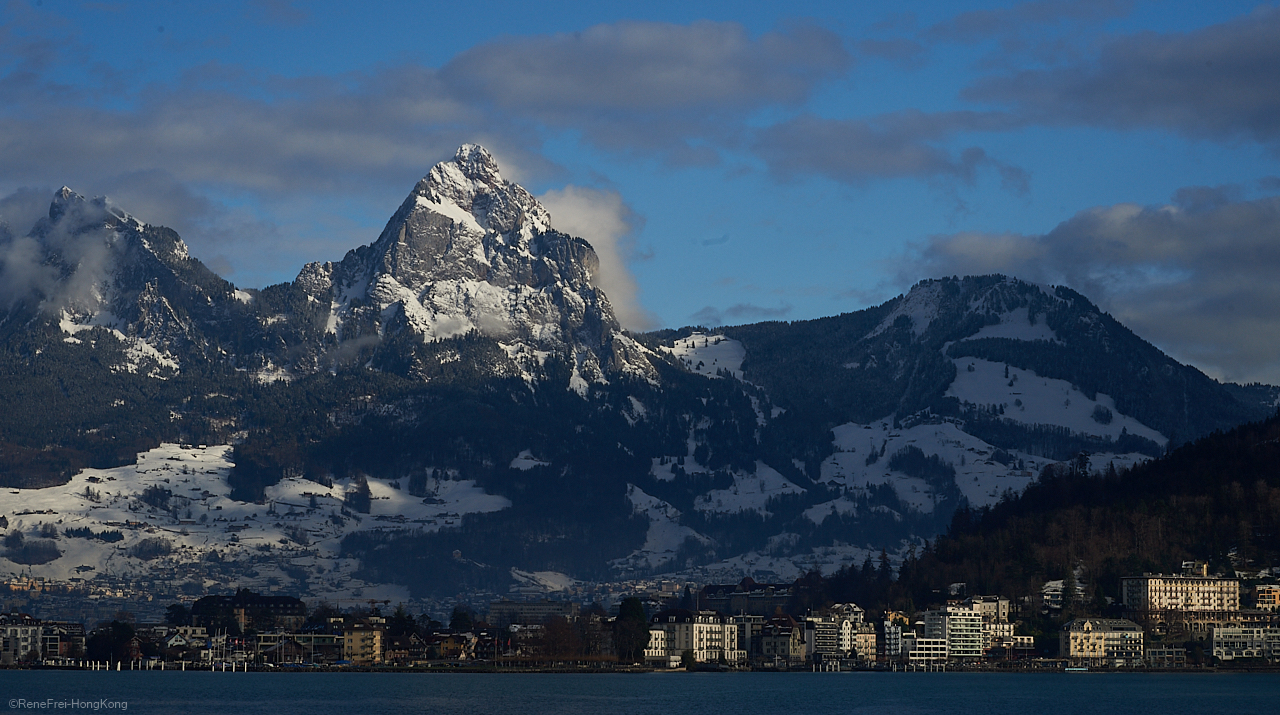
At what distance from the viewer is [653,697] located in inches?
6870

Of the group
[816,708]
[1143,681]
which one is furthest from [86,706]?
[1143,681]

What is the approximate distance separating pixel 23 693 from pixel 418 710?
40.6 metres

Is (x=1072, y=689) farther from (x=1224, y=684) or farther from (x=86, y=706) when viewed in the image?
(x=86, y=706)

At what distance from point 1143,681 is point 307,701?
295ft

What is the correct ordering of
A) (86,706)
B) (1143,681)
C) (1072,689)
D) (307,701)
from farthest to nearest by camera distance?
(1143,681) → (1072,689) → (307,701) → (86,706)

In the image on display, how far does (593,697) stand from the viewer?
17262 cm

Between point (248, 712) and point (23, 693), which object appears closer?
point (248, 712)

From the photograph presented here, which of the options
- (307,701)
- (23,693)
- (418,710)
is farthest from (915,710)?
(23,693)

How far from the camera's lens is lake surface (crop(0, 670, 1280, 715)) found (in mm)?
157375

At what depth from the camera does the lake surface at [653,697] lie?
15738cm

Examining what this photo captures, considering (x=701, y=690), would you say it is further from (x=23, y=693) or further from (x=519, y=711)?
(x=23, y=693)

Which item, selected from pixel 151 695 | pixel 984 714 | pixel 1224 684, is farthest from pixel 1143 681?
pixel 151 695

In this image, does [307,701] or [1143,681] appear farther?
[1143,681]

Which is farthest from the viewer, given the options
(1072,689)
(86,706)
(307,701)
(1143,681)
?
(1143,681)
